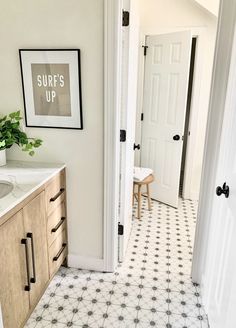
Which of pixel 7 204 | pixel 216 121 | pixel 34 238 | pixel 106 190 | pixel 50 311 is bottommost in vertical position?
pixel 50 311

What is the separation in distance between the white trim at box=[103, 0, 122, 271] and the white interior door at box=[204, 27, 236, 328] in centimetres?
68

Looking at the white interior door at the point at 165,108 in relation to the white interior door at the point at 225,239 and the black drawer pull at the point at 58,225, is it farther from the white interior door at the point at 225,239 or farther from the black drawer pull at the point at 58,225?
the black drawer pull at the point at 58,225

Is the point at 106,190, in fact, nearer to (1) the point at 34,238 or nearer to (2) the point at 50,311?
A: (1) the point at 34,238

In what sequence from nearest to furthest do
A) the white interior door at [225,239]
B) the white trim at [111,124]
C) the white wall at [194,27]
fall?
the white interior door at [225,239]
the white trim at [111,124]
the white wall at [194,27]

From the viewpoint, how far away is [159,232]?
9.08ft

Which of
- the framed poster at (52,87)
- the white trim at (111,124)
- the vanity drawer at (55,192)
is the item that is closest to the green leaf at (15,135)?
the framed poster at (52,87)

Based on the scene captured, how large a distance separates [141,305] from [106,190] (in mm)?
818

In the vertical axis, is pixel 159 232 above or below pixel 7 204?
below

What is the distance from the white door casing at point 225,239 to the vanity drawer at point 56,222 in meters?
1.06

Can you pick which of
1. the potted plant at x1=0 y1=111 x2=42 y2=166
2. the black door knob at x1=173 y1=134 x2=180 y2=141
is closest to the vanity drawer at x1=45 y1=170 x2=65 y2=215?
the potted plant at x1=0 y1=111 x2=42 y2=166

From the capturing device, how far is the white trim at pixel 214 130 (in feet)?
5.33

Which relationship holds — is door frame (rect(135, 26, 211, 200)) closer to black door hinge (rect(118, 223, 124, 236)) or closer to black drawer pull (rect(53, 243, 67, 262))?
black door hinge (rect(118, 223, 124, 236))

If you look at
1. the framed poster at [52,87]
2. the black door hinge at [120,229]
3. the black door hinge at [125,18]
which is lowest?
the black door hinge at [120,229]

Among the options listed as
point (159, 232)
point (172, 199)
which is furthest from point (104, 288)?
point (172, 199)
